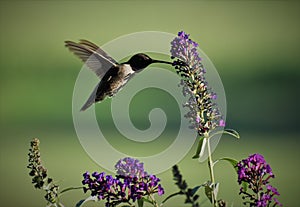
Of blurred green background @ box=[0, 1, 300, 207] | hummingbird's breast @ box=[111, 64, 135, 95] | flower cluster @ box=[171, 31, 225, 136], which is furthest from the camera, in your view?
blurred green background @ box=[0, 1, 300, 207]

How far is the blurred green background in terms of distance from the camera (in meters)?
5.63

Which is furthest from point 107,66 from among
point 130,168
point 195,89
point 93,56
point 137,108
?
point 137,108

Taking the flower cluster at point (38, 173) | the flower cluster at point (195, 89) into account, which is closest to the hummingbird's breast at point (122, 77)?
the flower cluster at point (195, 89)

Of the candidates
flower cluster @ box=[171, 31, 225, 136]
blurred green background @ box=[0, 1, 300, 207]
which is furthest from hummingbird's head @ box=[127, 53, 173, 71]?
blurred green background @ box=[0, 1, 300, 207]

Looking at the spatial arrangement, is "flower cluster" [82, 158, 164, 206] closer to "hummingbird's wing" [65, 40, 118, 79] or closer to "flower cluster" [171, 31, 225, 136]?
"flower cluster" [171, 31, 225, 136]

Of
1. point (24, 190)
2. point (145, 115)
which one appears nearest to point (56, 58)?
point (145, 115)

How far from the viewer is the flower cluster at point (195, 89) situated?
1206mm

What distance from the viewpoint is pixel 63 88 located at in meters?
10.1

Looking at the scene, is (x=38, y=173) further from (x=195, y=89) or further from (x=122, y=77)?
(x=122, y=77)

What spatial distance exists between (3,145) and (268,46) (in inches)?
213

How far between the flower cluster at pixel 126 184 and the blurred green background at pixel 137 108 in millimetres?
3169

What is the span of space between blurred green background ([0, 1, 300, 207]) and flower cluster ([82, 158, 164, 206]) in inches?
125

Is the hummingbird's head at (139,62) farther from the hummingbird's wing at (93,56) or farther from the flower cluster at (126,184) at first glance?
the flower cluster at (126,184)

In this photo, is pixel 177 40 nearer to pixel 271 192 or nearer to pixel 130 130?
pixel 271 192
